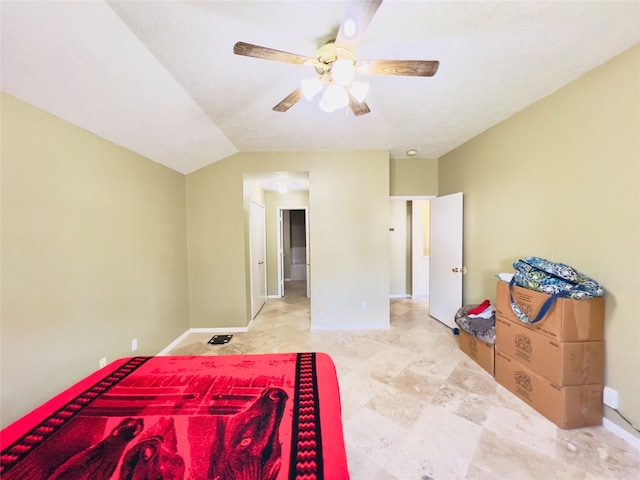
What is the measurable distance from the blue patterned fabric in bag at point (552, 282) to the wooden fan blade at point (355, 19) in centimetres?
215

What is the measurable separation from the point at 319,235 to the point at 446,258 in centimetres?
193

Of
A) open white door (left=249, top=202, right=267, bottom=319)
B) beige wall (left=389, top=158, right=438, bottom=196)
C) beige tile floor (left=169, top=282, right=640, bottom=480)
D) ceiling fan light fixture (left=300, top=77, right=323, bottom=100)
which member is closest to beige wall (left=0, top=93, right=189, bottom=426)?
beige tile floor (left=169, top=282, right=640, bottom=480)

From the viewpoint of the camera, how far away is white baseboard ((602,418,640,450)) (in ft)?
5.05

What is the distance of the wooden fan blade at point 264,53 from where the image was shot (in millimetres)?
1178

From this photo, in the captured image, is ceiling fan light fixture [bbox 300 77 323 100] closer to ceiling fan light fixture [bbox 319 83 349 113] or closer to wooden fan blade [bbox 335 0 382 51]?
ceiling fan light fixture [bbox 319 83 349 113]

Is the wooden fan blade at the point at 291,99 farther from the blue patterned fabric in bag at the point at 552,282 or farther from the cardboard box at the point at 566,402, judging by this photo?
the cardboard box at the point at 566,402

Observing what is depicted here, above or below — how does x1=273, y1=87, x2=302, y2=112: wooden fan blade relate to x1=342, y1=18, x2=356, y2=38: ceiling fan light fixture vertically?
below

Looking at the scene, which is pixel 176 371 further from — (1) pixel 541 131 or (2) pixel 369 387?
Result: (1) pixel 541 131

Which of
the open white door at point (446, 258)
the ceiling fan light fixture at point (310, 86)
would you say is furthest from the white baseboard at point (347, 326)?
the ceiling fan light fixture at point (310, 86)

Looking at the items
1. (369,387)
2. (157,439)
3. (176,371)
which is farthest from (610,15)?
(176,371)

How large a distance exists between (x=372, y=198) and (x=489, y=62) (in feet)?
6.36

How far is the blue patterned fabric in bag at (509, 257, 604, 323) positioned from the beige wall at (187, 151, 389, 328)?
1.67m

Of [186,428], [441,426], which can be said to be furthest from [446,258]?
[186,428]

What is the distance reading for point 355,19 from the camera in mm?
1082
